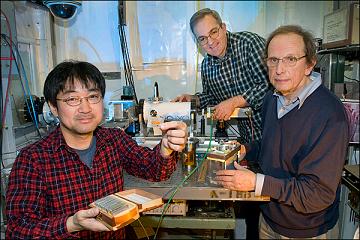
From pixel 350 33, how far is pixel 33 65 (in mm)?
2440

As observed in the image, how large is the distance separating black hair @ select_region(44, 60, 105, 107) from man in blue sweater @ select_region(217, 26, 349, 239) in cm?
70

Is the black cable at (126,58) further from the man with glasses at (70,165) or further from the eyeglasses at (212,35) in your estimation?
the man with glasses at (70,165)

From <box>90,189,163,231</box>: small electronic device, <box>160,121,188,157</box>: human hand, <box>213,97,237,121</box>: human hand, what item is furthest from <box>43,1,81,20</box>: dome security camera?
<box>90,189,163,231</box>: small electronic device

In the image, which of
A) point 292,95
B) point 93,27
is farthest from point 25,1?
point 292,95

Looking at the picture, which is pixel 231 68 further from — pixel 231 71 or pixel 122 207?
pixel 122 207

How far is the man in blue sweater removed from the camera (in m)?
1.15

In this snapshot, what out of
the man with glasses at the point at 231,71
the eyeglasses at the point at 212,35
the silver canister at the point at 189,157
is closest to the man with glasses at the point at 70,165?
the silver canister at the point at 189,157

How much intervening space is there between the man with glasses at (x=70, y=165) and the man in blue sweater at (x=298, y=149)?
47 centimetres

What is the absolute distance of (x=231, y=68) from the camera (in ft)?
6.98

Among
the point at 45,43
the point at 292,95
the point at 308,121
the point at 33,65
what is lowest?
the point at 308,121

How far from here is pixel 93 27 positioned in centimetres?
281

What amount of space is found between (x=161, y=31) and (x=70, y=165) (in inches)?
75.8

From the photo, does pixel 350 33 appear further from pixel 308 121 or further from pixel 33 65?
pixel 33 65

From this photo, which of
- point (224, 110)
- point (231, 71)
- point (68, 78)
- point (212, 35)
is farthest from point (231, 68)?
point (68, 78)
